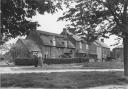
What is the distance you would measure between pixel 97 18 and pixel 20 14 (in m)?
6.67

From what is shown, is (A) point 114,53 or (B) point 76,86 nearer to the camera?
(B) point 76,86

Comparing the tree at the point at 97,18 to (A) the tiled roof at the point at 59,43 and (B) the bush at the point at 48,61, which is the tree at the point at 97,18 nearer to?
(B) the bush at the point at 48,61

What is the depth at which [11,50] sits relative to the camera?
182 ft

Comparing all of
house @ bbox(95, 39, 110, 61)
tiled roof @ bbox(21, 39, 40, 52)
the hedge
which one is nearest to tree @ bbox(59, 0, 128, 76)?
the hedge

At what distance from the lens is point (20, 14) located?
507 inches

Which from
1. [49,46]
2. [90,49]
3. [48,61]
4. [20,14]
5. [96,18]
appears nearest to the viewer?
[20,14]

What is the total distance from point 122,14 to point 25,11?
7901mm

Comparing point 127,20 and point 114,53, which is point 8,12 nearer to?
point 127,20

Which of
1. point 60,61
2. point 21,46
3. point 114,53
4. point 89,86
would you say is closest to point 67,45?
point 21,46

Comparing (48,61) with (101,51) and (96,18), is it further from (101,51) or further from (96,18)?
(101,51)

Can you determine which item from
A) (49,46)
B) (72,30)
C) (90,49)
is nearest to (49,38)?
(49,46)

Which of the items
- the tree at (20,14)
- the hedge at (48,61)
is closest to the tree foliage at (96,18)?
the tree at (20,14)

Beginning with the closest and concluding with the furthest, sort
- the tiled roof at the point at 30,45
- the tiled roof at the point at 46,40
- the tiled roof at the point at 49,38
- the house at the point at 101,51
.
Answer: the tiled roof at the point at 30,45
the tiled roof at the point at 46,40
the tiled roof at the point at 49,38
the house at the point at 101,51

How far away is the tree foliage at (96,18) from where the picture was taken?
684 inches
